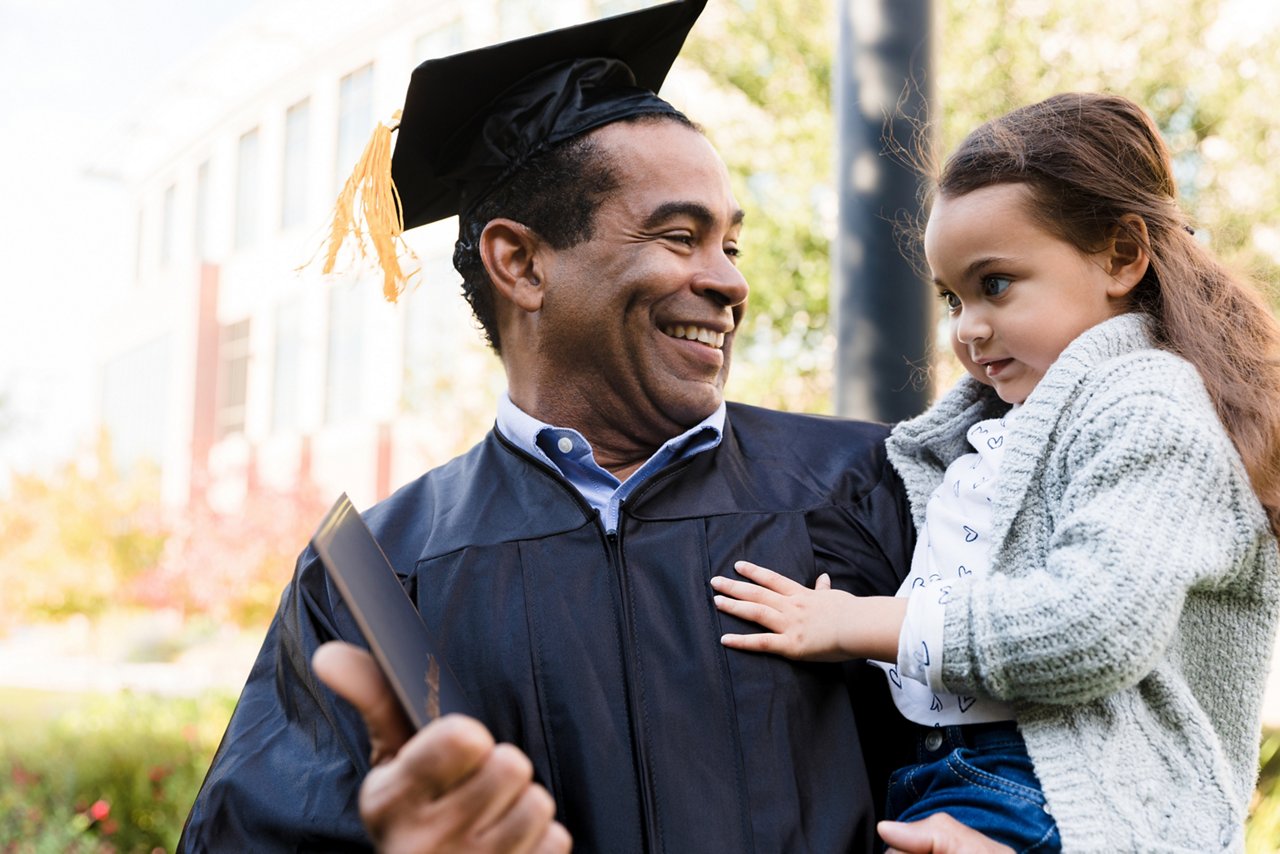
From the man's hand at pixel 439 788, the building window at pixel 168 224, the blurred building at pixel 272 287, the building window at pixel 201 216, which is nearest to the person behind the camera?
the man's hand at pixel 439 788

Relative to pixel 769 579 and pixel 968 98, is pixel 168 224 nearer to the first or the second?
pixel 968 98

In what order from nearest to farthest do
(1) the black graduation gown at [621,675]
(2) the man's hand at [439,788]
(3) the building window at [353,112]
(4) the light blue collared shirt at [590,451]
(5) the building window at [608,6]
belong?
(2) the man's hand at [439,788], (1) the black graduation gown at [621,675], (4) the light blue collared shirt at [590,451], (5) the building window at [608,6], (3) the building window at [353,112]

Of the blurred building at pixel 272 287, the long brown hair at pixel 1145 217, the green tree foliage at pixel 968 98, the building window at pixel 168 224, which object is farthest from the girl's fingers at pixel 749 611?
the building window at pixel 168 224

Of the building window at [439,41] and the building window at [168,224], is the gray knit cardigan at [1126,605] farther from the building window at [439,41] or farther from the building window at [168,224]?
the building window at [168,224]

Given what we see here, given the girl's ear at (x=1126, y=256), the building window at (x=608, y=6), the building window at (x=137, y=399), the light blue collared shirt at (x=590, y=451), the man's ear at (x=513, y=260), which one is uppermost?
the building window at (x=608, y=6)

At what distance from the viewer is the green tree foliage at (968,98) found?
24.6 feet

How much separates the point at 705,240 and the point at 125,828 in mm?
5228

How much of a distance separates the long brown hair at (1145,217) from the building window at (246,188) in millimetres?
23771

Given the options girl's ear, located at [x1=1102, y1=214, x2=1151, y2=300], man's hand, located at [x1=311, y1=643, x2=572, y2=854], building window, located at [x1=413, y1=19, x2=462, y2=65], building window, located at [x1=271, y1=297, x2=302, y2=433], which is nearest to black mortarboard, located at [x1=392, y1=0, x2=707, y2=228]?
girl's ear, located at [x1=1102, y1=214, x2=1151, y2=300]

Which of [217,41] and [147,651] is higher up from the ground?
[217,41]

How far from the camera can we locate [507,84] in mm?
2705

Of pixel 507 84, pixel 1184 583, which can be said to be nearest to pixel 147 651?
pixel 507 84

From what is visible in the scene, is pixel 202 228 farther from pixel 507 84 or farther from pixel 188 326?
pixel 507 84

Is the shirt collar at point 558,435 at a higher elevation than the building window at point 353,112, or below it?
below
